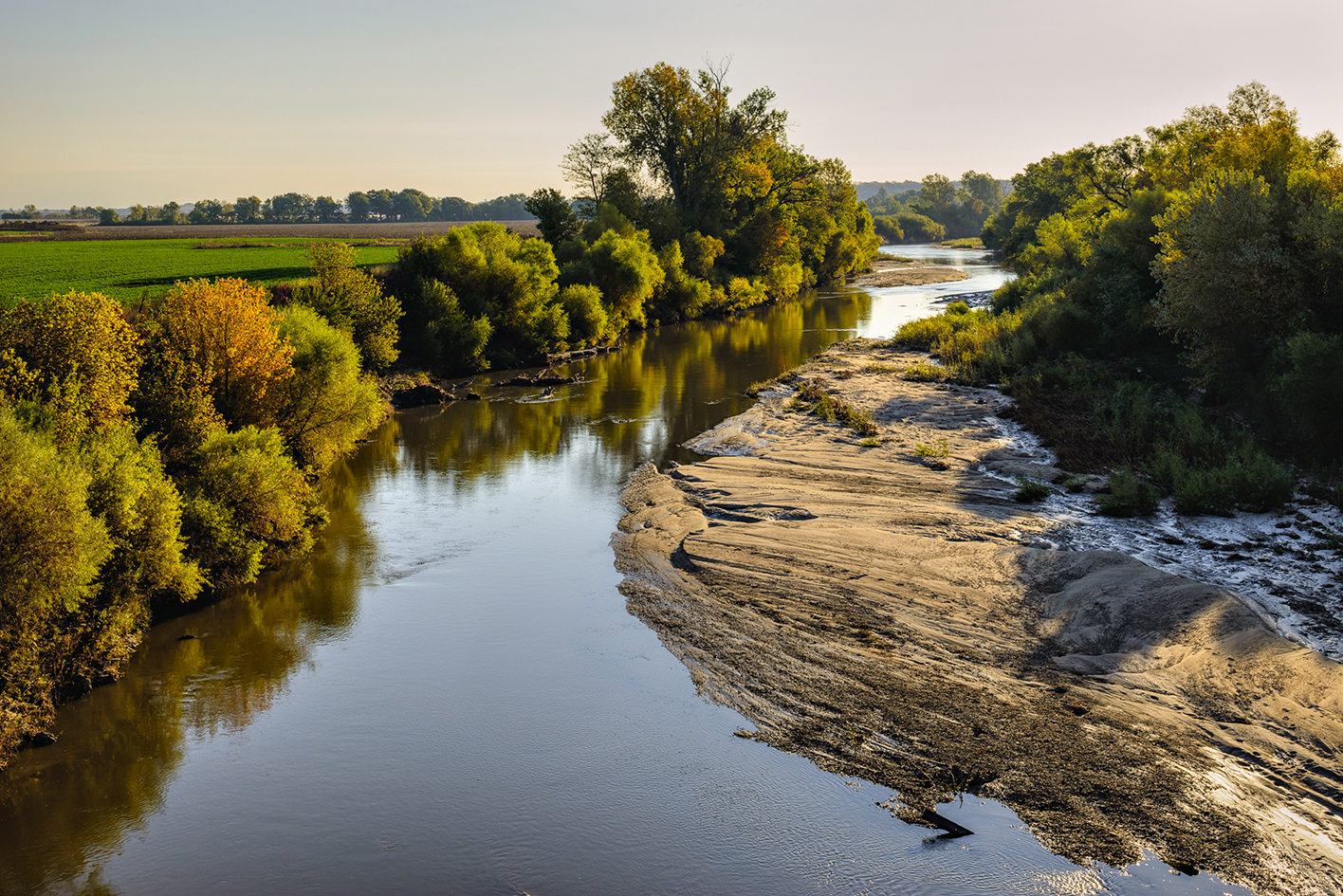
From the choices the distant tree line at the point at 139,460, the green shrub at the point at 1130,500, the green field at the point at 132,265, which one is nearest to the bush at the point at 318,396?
the distant tree line at the point at 139,460

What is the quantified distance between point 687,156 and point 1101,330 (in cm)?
4090

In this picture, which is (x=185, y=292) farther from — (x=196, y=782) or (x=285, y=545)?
(x=196, y=782)

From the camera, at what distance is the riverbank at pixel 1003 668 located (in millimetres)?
9211

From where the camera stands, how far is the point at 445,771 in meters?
10.9

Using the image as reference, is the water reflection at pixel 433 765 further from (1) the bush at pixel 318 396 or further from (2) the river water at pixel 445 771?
(1) the bush at pixel 318 396

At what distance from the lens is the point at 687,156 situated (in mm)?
65812

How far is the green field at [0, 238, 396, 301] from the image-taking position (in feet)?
139

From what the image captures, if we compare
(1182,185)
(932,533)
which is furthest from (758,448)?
(1182,185)

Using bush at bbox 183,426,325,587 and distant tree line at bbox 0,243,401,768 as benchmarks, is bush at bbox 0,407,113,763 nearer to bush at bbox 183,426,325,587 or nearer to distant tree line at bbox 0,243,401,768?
distant tree line at bbox 0,243,401,768

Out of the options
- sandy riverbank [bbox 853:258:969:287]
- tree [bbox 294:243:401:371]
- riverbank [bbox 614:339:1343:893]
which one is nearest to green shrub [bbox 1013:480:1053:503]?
riverbank [bbox 614:339:1343:893]

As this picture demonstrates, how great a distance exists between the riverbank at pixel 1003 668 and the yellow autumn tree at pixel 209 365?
31.0ft

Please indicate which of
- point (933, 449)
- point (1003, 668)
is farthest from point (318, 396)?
point (1003, 668)

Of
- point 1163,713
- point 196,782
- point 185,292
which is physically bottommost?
point 196,782

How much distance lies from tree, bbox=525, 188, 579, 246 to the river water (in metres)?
39.5
